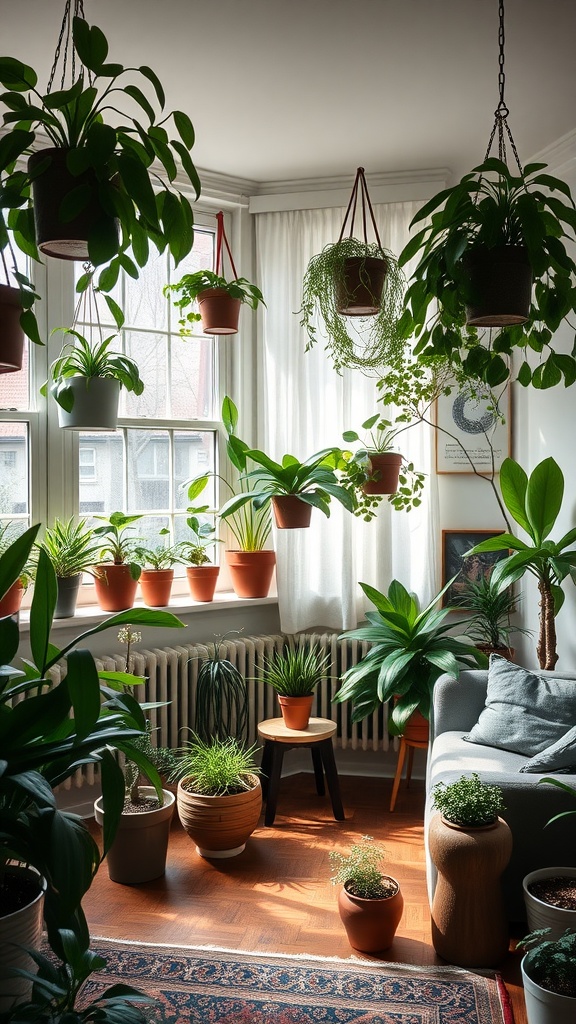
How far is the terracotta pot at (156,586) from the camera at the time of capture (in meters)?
4.05

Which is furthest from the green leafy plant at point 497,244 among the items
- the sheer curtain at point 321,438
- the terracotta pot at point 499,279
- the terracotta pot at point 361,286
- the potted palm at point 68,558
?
the potted palm at point 68,558

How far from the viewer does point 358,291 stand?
345 centimetres

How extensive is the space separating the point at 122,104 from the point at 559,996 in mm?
3493

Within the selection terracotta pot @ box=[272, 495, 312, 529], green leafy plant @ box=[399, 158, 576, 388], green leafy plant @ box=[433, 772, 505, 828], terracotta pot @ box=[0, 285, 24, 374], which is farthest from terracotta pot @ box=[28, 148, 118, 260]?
terracotta pot @ box=[272, 495, 312, 529]

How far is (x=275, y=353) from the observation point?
4.45 metres

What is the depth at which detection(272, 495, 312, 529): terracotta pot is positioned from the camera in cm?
368

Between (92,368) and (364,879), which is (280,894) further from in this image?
(92,368)

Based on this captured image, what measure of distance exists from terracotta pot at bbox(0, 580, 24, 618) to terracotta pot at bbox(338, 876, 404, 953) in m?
1.71

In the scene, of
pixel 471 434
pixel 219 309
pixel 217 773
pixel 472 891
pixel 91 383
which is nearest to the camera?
pixel 472 891

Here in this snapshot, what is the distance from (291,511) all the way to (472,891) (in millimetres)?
1710

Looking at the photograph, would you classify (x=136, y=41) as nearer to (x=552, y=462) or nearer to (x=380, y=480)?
(x=380, y=480)

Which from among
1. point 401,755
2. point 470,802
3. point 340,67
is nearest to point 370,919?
point 470,802

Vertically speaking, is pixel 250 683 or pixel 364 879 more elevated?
pixel 250 683

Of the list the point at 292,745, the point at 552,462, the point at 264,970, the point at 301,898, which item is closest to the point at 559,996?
the point at 264,970
